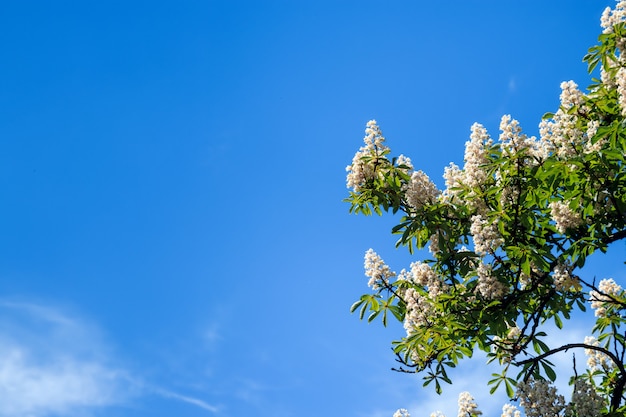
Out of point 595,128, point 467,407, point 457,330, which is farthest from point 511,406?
point 595,128

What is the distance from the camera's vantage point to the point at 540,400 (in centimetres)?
839

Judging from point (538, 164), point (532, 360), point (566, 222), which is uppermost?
point (538, 164)

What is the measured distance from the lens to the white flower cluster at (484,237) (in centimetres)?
858

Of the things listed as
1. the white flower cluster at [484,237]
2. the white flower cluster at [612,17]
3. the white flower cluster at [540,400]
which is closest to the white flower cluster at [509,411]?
the white flower cluster at [540,400]

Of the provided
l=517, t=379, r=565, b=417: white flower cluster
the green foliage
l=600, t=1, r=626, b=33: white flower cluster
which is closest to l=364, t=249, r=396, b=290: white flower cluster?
the green foliage

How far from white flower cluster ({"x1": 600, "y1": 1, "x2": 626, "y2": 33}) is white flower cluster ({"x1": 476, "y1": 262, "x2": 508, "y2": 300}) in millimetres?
3884

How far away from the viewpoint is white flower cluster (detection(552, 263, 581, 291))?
8805mm

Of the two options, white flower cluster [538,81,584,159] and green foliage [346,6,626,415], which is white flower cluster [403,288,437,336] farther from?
white flower cluster [538,81,584,159]

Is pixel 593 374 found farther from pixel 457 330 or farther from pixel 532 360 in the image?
pixel 457 330

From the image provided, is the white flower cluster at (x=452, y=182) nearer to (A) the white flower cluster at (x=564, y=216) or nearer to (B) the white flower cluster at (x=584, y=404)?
(A) the white flower cluster at (x=564, y=216)

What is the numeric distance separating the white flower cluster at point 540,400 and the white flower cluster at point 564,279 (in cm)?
129

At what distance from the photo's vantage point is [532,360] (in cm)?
958

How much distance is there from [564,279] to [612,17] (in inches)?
150

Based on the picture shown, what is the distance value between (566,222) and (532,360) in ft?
7.01
